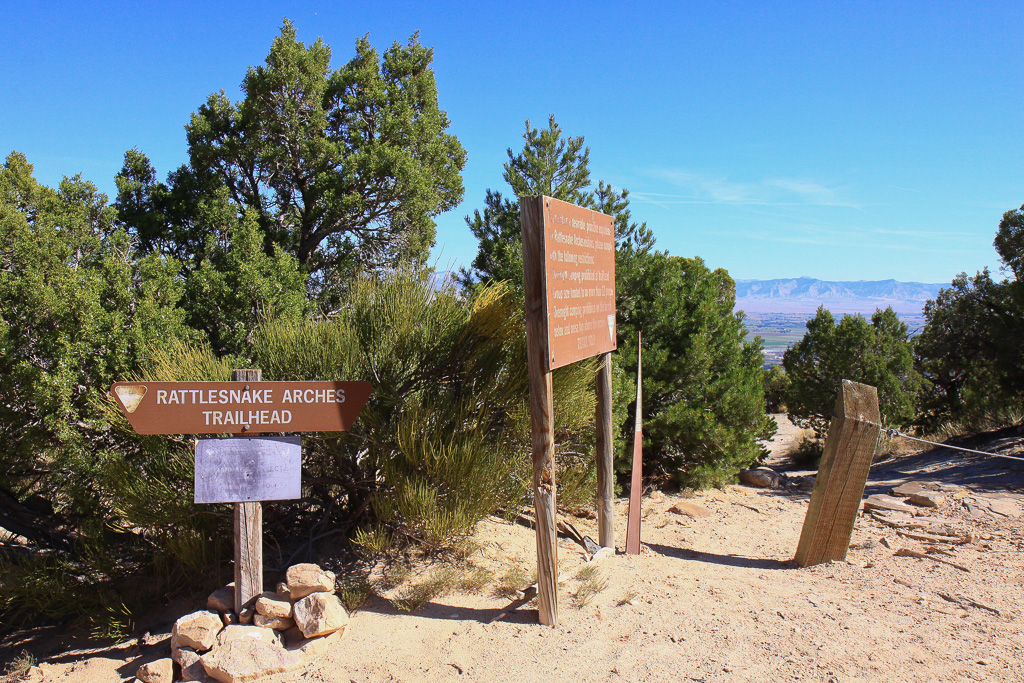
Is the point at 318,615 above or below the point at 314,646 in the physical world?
above

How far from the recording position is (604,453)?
211 inches

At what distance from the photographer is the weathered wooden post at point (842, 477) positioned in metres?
4.88

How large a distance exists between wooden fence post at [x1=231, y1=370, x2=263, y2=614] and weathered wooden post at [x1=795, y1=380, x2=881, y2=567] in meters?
3.92

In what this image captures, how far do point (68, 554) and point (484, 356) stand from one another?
372 cm

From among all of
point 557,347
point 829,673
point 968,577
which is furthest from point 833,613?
point 557,347

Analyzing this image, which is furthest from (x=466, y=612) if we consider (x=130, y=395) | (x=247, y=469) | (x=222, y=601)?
(x=130, y=395)

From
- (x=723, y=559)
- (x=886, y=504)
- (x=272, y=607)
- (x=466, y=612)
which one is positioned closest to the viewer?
(x=272, y=607)

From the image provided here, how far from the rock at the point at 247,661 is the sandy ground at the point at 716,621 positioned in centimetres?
10

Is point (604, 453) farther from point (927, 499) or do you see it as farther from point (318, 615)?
point (927, 499)

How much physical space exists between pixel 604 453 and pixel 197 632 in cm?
309

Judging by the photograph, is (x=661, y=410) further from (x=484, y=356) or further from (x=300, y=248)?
(x=300, y=248)

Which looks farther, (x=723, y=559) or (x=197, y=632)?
(x=723, y=559)

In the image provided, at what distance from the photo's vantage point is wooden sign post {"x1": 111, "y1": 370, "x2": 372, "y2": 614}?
362cm

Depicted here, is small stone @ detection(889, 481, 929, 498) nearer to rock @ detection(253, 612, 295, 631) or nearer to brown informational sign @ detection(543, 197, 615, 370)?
brown informational sign @ detection(543, 197, 615, 370)
